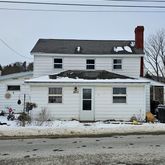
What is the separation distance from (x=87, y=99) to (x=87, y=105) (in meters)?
0.42

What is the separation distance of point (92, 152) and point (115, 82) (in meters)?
15.5

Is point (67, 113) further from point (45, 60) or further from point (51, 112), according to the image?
point (45, 60)

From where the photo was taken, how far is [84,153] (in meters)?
12.9

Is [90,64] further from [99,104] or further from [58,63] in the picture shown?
[99,104]

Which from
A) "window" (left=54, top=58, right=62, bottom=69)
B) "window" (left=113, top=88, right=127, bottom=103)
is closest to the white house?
"window" (left=54, top=58, right=62, bottom=69)

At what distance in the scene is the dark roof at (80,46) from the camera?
32.8m

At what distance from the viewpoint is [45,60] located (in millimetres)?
32469

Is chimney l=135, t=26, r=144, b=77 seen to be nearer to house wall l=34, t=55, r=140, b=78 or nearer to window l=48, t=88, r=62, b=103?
house wall l=34, t=55, r=140, b=78

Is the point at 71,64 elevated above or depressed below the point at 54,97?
above

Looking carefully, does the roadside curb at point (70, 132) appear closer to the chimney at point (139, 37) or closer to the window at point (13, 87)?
the chimney at point (139, 37)

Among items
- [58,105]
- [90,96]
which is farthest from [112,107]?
[58,105]

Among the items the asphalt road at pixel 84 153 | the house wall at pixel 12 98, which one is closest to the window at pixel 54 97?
the house wall at pixel 12 98

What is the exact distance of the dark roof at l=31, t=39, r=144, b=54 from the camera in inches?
1291

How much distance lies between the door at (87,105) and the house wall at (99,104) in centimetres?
22
